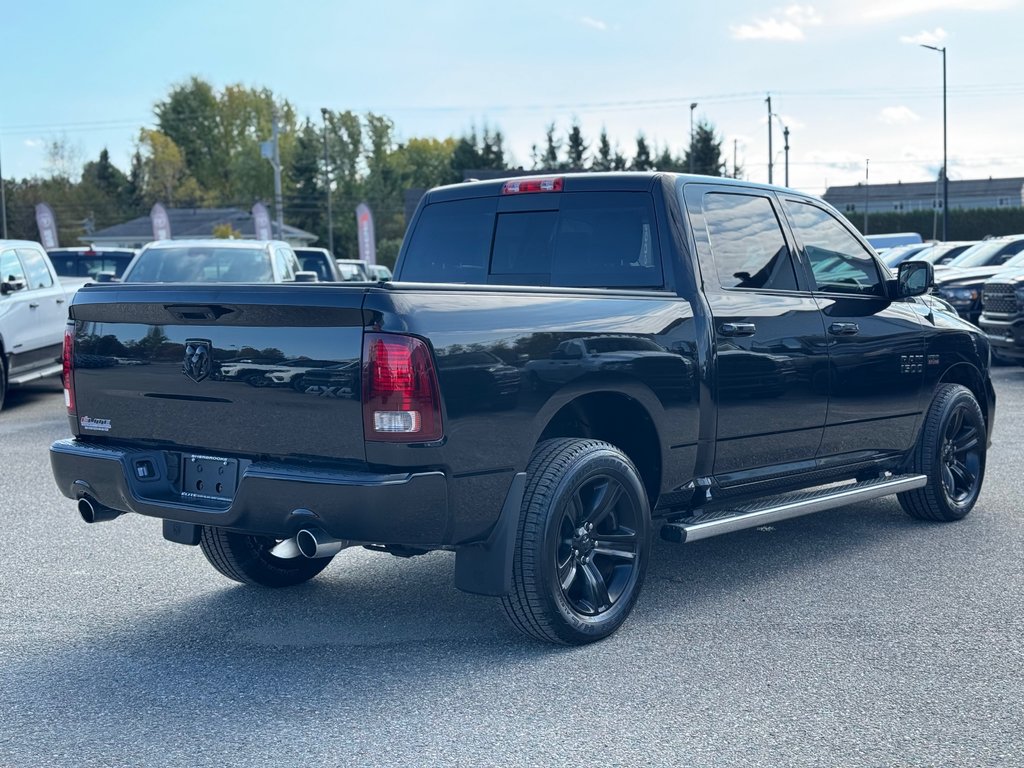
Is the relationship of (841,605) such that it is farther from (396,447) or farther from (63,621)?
(63,621)

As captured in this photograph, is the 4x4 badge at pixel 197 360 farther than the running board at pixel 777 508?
No

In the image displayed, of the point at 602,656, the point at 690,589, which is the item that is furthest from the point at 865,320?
the point at 602,656

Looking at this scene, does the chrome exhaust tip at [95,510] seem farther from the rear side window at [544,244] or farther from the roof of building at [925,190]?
the roof of building at [925,190]

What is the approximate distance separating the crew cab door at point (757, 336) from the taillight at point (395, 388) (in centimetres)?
176

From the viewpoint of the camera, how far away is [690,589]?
5715 millimetres

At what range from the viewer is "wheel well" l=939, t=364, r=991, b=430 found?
288 inches

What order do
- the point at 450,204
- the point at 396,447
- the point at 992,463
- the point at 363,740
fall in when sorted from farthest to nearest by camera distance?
the point at 992,463
the point at 450,204
the point at 396,447
the point at 363,740

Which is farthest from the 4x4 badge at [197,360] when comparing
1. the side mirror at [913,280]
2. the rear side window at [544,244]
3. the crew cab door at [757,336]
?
the side mirror at [913,280]

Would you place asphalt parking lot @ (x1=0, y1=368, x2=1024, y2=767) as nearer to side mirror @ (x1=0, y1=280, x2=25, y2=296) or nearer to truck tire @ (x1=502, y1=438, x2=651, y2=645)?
truck tire @ (x1=502, y1=438, x2=651, y2=645)

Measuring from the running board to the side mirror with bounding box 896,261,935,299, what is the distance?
103cm

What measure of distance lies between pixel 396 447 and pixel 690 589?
2171 millimetres

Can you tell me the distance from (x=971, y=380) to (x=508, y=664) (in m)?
4.14

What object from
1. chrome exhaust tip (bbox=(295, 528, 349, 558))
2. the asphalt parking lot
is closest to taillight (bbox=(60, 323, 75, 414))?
the asphalt parking lot

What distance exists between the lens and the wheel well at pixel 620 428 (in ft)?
16.8
